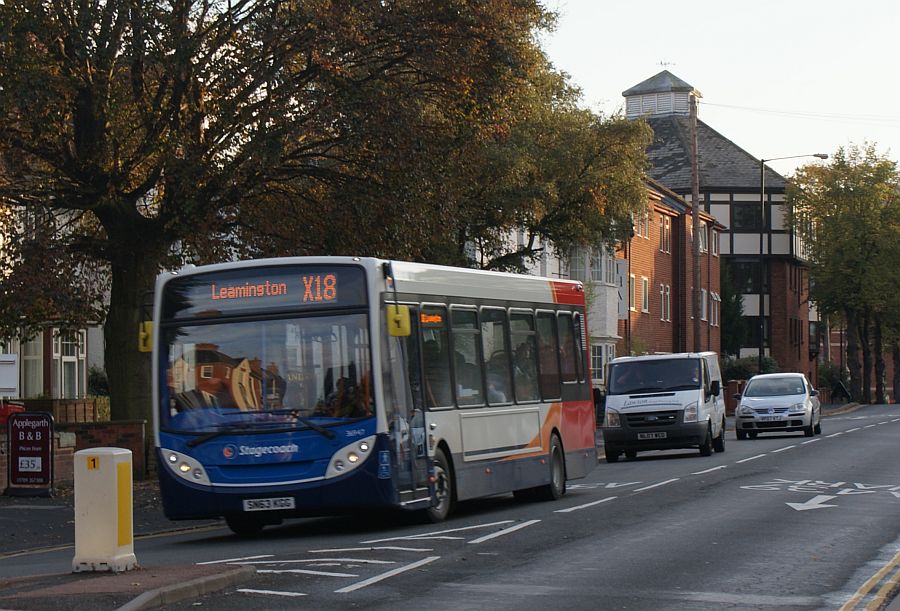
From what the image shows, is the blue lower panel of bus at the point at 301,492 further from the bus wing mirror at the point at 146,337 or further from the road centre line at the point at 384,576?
the road centre line at the point at 384,576

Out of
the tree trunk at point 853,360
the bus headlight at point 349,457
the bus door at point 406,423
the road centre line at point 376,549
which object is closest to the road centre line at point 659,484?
the bus door at point 406,423

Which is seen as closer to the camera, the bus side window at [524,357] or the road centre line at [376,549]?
the road centre line at [376,549]

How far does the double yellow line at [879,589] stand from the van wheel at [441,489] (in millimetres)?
5299

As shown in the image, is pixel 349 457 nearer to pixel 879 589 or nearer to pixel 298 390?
pixel 298 390

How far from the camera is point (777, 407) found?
39.5 m

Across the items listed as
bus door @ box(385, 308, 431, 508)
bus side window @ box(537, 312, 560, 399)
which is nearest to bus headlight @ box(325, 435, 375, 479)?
bus door @ box(385, 308, 431, 508)

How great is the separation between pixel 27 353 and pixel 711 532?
28.0 metres

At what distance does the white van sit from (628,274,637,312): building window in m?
34.0

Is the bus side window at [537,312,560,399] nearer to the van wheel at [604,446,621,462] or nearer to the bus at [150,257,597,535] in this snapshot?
the bus at [150,257,597,535]

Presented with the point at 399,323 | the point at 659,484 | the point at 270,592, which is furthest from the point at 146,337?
the point at 659,484

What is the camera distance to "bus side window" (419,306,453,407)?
1655 cm

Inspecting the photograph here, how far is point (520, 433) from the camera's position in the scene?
18.8 m

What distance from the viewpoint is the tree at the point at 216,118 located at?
21.7 metres

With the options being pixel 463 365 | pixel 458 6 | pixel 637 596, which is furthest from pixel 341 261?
pixel 458 6
